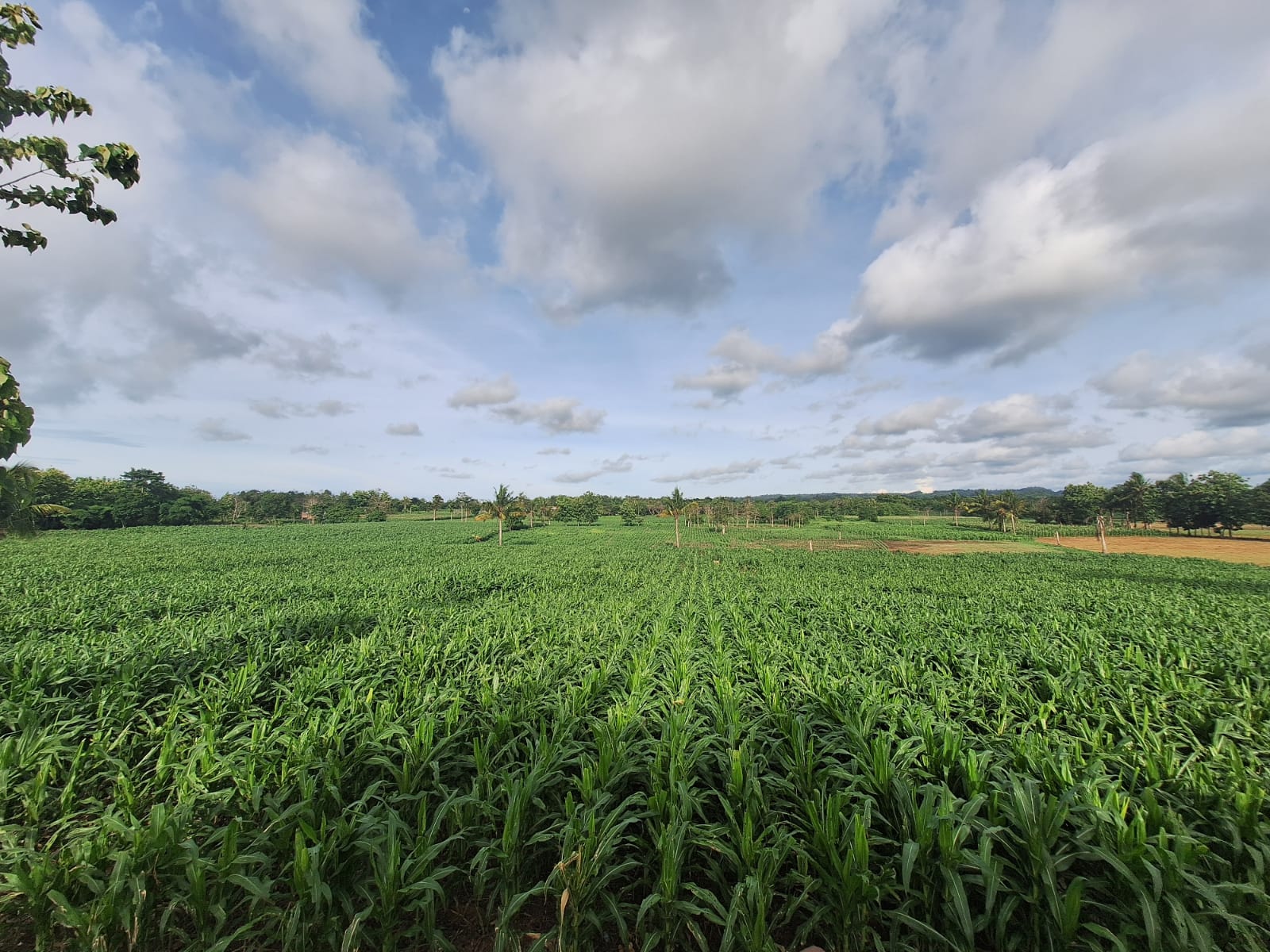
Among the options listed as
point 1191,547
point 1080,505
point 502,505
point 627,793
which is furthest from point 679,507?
point 1080,505

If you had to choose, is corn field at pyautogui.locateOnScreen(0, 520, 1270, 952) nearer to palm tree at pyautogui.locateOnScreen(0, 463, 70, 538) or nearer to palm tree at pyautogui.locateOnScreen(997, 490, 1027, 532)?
palm tree at pyautogui.locateOnScreen(0, 463, 70, 538)

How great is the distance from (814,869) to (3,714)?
7.18 metres

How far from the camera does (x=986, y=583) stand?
1866 centimetres

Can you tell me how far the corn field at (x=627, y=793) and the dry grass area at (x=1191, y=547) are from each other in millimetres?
51088

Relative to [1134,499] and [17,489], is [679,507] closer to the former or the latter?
[17,489]

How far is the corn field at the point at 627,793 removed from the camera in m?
2.49

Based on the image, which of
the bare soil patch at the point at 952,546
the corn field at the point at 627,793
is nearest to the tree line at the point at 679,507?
the bare soil patch at the point at 952,546

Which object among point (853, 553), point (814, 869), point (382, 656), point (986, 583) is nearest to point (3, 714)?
point (382, 656)

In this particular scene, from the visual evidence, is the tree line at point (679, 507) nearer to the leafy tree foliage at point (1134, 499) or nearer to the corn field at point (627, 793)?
the leafy tree foliage at point (1134, 499)

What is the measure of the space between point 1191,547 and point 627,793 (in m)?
75.1

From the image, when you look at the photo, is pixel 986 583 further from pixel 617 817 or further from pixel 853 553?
pixel 617 817

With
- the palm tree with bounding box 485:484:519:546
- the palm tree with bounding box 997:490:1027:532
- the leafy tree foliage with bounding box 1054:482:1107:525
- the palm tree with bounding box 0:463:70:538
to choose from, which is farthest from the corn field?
the leafy tree foliage with bounding box 1054:482:1107:525

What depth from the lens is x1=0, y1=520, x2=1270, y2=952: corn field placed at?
2486mm

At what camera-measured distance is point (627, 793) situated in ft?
12.9
